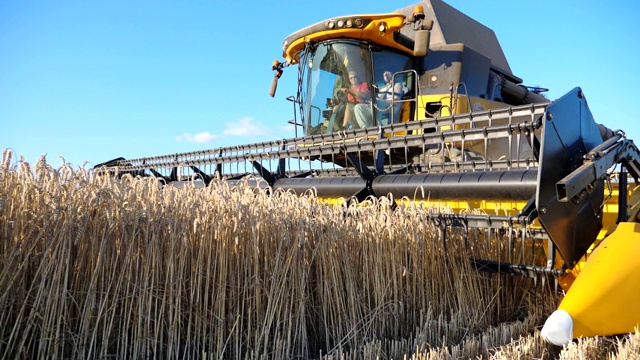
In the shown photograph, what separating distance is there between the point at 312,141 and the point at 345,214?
6.40ft

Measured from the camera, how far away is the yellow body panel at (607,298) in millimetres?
2166

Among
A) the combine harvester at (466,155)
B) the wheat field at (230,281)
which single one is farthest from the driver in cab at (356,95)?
the wheat field at (230,281)

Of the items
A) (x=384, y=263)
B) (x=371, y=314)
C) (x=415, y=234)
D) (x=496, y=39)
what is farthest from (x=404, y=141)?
(x=496, y=39)

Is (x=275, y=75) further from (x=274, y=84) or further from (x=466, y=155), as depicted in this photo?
(x=466, y=155)

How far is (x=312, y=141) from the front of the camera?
191 inches

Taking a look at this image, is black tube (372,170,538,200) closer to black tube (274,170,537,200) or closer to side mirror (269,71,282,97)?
black tube (274,170,537,200)

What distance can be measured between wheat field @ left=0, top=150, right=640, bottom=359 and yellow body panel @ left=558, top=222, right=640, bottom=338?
78 millimetres

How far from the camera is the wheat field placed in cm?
191

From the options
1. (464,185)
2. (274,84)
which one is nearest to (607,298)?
(464,185)

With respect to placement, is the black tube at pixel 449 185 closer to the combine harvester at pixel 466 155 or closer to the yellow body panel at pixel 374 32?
the combine harvester at pixel 466 155

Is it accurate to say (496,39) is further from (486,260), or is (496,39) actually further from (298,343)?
(298,343)

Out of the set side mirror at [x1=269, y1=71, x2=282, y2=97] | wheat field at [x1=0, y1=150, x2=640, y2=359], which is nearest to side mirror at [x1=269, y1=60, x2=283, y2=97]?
side mirror at [x1=269, y1=71, x2=282, y2=97]

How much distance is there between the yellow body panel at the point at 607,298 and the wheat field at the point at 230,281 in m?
0.08

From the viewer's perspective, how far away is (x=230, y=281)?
2.35 meters
